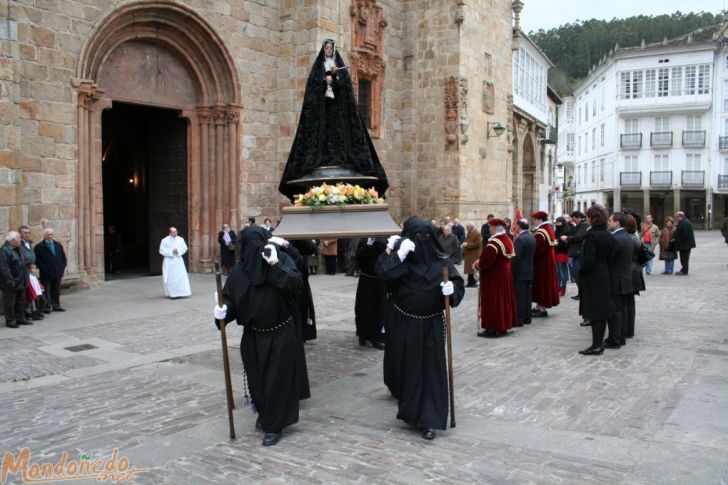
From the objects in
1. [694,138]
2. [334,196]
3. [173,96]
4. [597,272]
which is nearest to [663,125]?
[694,138]

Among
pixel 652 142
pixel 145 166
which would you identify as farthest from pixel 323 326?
pixel 652 142

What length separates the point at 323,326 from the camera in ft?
34.2

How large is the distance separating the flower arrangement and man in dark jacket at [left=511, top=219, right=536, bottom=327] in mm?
3686

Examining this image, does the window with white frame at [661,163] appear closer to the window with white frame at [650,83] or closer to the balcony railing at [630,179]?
the balcony railing at [630,179]

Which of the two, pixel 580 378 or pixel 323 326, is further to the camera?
pixel 323 326

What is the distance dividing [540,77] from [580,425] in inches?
1341

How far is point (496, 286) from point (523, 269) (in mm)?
980

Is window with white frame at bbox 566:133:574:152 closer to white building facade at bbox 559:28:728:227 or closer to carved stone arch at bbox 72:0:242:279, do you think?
white building facade at bbox 559:28:728:227

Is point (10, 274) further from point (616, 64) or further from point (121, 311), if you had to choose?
point (616, 64)

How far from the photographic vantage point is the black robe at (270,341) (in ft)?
17.5

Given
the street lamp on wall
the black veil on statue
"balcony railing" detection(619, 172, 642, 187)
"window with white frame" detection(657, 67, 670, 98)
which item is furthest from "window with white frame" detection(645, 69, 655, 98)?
the black veil on statue

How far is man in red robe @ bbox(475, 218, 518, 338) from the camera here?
30.9ft

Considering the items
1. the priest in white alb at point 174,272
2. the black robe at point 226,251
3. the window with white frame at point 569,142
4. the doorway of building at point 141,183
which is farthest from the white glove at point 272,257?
the window with white frame at point 569,142

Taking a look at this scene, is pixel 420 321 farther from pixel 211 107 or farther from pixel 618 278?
pixel 211 107
